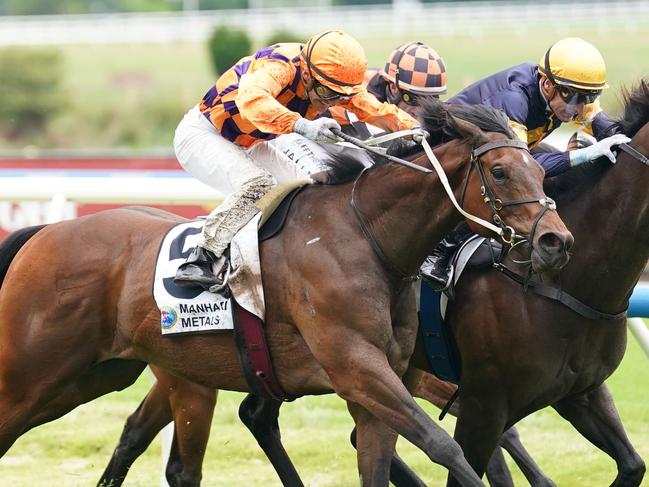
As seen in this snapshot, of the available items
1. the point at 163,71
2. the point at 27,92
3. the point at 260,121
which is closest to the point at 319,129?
the point at 260,121

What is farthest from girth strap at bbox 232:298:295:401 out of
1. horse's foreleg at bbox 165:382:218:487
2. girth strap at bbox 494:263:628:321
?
girth strap at bbox 494:263:628:321

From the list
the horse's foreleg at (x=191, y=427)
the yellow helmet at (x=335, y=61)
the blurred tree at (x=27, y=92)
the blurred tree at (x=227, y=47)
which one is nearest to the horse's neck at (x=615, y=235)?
the yellow helmet at (x=335, y=61)

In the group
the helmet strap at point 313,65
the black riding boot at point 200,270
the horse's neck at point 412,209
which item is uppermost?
the helmet strap at point 313,65

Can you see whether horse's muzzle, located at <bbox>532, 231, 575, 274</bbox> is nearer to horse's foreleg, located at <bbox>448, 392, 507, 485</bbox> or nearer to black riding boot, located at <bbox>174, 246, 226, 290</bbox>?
horse's foreleg, located at <bbox>448, 392, 507, 485</bbox>

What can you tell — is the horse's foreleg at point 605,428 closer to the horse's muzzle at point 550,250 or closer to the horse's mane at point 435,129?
the horse's muzzle at point 550,250

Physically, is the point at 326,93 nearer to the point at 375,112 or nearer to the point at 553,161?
the point at 375,112

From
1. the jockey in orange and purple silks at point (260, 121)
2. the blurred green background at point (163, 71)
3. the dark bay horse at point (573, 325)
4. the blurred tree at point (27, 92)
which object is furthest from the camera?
the blurred tree at point (27, 92)

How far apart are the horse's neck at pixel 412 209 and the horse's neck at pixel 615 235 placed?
626mm

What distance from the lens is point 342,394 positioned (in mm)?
3895

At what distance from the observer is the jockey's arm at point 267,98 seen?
4004 mm

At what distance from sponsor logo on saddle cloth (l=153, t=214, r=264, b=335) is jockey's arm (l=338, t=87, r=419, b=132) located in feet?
2.16

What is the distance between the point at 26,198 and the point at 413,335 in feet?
8.15

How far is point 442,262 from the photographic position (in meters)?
4.43

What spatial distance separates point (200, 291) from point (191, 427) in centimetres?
70
